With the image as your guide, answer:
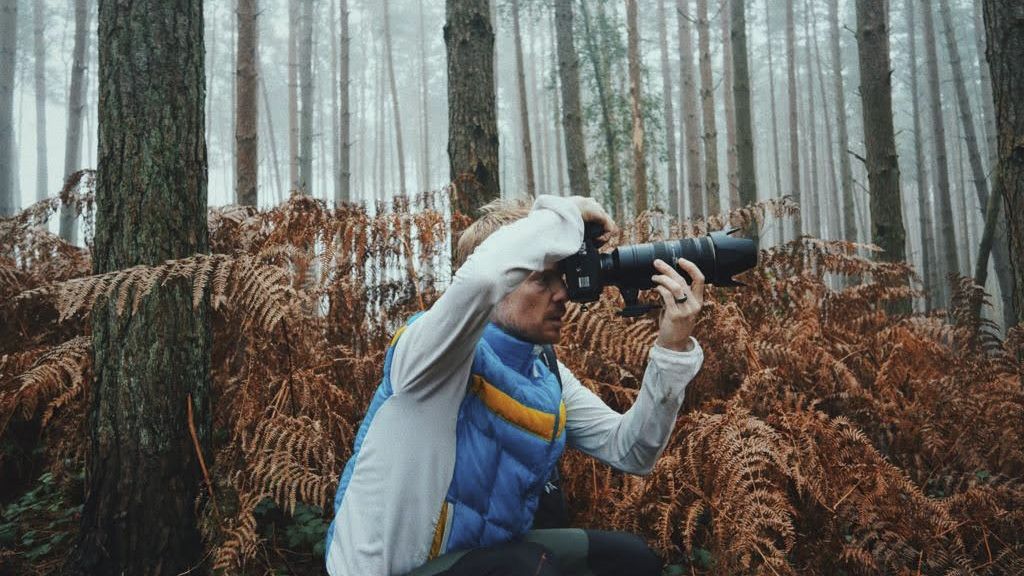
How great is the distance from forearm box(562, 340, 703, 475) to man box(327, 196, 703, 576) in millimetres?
10

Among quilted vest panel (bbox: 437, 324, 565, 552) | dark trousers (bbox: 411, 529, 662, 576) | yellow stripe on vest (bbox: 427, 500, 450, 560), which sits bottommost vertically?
dark trousers (bbox: 411, 529, 662, 576)

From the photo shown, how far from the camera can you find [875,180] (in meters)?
5.61

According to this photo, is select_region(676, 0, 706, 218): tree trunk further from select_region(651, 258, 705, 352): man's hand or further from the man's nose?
the man's nose

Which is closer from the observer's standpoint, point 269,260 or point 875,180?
point 269,260

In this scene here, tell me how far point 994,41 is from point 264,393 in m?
4.03

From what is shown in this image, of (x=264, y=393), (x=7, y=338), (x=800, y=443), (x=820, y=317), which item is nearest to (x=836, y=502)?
(x=800, y=443)

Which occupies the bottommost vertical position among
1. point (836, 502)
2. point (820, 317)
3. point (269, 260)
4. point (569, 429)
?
point (836, 502)

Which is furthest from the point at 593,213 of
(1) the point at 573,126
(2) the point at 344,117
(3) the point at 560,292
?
(2) the point at 344,117

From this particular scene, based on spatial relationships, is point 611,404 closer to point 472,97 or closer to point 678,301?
point 678,301

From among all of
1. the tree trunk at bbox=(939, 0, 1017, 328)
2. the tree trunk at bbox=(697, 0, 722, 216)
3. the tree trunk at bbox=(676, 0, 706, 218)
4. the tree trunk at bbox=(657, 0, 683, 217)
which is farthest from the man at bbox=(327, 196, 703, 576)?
the tree trunk at bbox=(657, 0, 683, 217)

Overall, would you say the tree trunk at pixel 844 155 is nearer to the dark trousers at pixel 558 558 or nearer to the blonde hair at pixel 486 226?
the blonde hair at pixel 486 226

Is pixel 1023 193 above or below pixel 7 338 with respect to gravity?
above

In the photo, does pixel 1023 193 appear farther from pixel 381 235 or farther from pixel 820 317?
pixel 381 235

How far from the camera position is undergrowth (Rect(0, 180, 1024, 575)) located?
2199 mm
